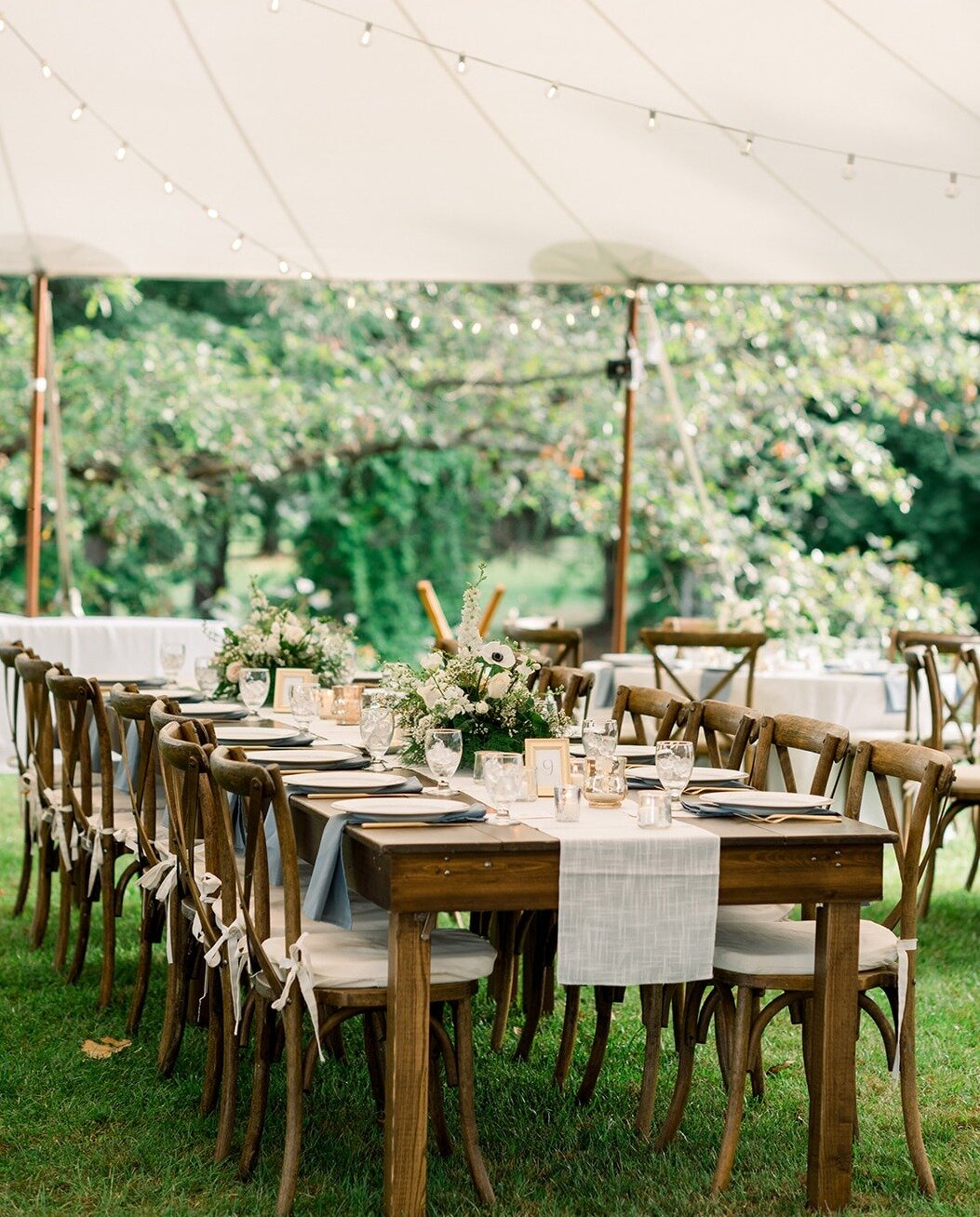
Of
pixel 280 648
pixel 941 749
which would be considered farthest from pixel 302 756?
pixel 941 749

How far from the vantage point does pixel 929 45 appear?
19.1 ft

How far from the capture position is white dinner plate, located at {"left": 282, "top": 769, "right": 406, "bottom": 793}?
3607 millimetres

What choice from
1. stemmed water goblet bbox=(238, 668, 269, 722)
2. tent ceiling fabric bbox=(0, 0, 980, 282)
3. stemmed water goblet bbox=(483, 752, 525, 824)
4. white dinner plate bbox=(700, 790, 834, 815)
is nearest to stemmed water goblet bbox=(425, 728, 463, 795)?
stemmed water goblet bbox=(483, 752, 525, 824)

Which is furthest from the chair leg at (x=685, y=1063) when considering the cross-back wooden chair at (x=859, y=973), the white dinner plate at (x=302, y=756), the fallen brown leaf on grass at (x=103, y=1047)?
the fallen brown leaf on grass at (x=103, y=1047)

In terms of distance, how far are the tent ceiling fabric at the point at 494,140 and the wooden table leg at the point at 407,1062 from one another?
3.97m

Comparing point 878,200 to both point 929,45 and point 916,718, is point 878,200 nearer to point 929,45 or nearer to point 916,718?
point 929,45

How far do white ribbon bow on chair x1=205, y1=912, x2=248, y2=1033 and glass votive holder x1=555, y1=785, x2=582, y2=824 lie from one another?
72 centimetres

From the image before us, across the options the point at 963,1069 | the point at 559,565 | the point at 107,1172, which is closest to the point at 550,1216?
the point at 107,1172

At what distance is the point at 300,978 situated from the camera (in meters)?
3.20

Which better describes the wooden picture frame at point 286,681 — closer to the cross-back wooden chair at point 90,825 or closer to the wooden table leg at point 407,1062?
the cross-back wooden chair at point 90,825

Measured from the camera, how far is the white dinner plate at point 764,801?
344 centimetres

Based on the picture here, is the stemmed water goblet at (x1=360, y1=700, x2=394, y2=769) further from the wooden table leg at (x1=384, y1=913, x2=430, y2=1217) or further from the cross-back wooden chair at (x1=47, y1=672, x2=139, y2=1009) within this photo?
the cross-back wooden chair at (x1=47, y1=672, x2=139, y2=1009)

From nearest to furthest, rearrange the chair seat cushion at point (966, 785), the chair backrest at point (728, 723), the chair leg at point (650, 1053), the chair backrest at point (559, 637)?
the chair leg at point (650, 1053) < the chair backrest at point (728, 723) < the chair seat cushion at point (966, 785) < the chair backrest at point (559, 637)

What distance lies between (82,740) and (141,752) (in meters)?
0.56
